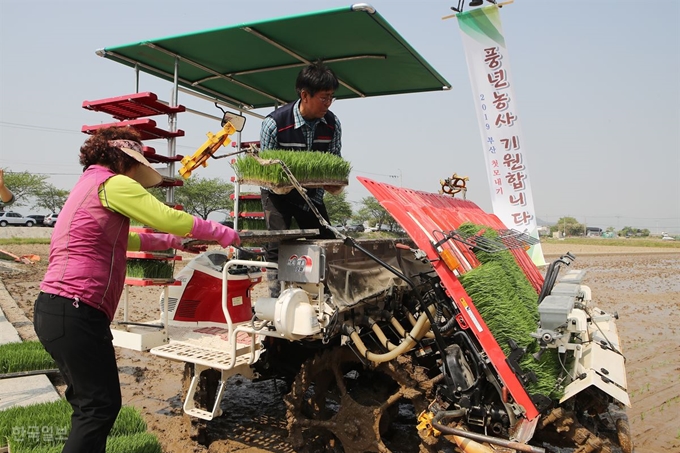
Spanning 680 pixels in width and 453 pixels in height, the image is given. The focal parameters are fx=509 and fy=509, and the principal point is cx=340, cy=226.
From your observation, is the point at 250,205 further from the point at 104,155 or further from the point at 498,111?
the point at 498,111

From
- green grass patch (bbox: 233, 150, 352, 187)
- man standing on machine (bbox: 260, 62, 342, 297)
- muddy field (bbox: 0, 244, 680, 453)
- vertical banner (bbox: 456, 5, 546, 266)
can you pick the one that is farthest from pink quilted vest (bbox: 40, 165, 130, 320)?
vertical banner (bbox: 456, 5, 546, 266)

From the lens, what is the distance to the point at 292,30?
4188 millimetres

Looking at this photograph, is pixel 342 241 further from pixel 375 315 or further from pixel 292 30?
pixel 292 30

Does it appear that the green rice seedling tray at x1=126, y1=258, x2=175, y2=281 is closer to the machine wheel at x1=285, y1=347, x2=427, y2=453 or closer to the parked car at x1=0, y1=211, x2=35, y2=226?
the machine wheel at x1=285, y1=347, x2=427, y2=453

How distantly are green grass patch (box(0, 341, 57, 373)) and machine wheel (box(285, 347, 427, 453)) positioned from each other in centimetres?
343

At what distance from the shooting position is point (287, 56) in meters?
4.84

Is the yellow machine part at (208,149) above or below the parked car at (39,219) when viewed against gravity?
below

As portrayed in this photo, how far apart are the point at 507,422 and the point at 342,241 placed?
4.95 ft

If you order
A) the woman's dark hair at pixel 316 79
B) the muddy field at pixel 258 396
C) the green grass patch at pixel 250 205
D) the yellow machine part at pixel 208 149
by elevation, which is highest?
the woman's dark hair at pixel 316 79

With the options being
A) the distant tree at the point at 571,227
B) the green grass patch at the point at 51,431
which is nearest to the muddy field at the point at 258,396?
the green grass patch at the point at 51,431

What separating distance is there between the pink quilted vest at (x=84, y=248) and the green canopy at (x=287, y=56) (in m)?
2.17

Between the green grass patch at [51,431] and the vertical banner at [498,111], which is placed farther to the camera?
the vertical banner at [498,111]

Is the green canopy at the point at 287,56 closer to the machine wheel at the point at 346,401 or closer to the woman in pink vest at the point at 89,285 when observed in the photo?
the woman in pink vest at the point at 89,285

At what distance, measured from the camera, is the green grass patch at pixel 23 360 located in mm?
5477
